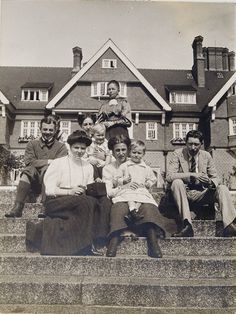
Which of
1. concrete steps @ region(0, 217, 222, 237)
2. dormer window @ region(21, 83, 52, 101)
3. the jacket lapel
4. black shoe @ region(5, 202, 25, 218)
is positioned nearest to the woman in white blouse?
concrete steps @ region(0, 217, 222, 237)

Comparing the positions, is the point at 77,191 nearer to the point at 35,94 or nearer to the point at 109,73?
the point at 109,73

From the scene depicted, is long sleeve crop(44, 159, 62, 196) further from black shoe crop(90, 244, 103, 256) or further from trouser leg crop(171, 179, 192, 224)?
trouser leg crop(171, 179, 192, 224)

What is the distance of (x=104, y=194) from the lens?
3.44 meters

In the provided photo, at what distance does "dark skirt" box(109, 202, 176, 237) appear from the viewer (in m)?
3.28

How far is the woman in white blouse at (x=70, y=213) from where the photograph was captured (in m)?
3.20

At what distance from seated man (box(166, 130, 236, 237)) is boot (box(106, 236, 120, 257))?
0.62 metres

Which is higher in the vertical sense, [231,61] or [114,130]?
[231,61]

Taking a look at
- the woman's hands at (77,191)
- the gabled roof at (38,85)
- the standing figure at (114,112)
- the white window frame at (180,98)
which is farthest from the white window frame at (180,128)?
the woman's hands at (77,191)

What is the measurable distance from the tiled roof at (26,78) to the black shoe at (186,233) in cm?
1686

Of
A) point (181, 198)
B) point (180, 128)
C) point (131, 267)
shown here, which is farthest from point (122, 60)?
point (131, 267)

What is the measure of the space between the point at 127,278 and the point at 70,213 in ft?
2.66

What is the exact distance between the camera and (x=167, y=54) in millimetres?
5871

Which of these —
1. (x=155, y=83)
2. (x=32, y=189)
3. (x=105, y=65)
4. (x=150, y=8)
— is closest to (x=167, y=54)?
(x=150, y=8)

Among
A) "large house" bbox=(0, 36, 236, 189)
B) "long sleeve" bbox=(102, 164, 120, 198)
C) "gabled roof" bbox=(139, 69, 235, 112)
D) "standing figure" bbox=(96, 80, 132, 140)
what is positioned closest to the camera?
"long sleeve" bbox=(102, 164, 120, 198)
